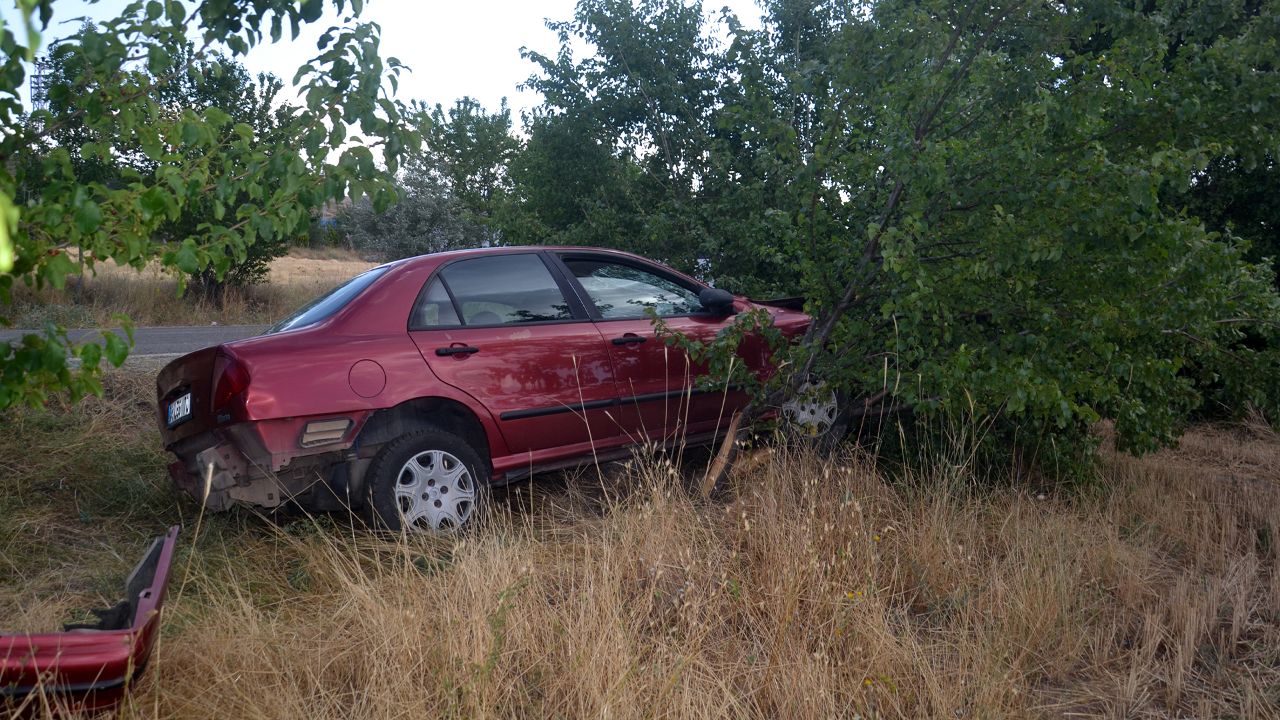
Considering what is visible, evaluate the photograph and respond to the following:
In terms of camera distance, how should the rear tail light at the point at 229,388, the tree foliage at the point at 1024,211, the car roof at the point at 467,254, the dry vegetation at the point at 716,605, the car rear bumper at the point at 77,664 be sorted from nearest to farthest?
the car rear bumper at the point at 77,664, the dry vegetation at the point at 716,605, the rear tail light at the point at 229,388, the tree foliage at the point at 1024,211, the car roof at the point at 467,254

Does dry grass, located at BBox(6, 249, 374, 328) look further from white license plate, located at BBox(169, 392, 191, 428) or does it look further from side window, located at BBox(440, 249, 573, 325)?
side window, located at BBox(440, 249, 573, 325)

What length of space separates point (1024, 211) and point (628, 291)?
2.27 metres

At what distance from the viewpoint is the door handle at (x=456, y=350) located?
4.86 meters

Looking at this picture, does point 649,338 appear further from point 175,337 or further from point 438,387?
point 175,337

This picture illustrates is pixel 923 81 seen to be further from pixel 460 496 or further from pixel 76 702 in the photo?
pixel 76 702

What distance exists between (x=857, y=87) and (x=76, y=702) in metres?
4.80

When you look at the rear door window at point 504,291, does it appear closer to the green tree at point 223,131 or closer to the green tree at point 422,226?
the green tree at point 223,131

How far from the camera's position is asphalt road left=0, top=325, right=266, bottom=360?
9039mm

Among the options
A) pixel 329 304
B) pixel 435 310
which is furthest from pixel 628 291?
pixel 329 304

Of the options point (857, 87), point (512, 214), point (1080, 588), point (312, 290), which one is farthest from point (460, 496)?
point (312, 290)

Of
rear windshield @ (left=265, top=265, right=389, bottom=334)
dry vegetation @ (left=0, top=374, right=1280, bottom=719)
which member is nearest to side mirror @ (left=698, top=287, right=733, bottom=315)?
dry vegetation @ (left=0, top=374, right=1280, bottom=719)

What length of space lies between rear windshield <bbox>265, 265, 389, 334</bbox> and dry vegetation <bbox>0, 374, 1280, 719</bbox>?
1030 mm

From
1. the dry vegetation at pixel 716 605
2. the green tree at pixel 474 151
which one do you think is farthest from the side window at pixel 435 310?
the green tree at pixel 474 151

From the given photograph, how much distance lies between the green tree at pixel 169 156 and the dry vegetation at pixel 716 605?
1255 millimetres
